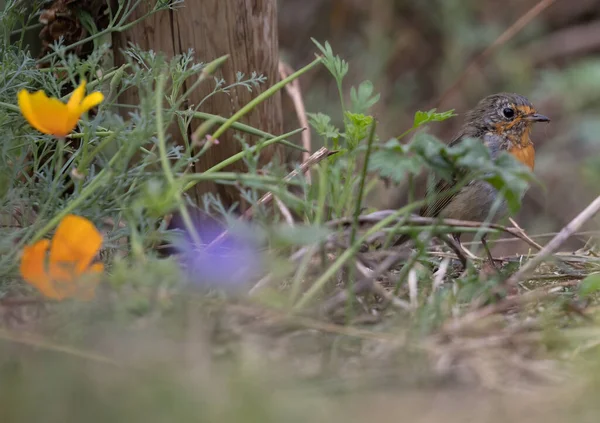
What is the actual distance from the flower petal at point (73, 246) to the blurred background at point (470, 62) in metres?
4.61

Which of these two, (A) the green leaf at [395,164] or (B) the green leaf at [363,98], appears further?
(B) the green leaf at [363,98]

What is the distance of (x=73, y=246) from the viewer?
86.7 inches

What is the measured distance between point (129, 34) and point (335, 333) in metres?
2.03

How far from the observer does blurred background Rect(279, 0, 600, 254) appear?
23.6ft

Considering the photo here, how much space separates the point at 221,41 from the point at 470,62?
4.85 metres

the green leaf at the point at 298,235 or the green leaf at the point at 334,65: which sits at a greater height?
the green leaf at the point at 334,65

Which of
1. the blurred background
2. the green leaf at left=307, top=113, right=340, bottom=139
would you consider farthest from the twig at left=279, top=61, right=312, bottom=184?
the blurred background

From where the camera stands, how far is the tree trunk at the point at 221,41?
365 cm

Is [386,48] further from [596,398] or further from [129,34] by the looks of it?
[596,398]

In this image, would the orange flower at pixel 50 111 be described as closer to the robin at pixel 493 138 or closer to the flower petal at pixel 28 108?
the flower petal at pixel 28 108

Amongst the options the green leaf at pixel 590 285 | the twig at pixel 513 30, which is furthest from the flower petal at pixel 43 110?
the twig at pixel 513 30

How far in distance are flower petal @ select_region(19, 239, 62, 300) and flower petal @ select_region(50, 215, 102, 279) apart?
0.08ft

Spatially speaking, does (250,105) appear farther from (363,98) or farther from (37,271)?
(37,271)

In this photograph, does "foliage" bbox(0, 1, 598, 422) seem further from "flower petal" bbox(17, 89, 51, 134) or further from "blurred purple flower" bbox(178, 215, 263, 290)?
"flower petal" bbox(17, 89, 51, 134)
